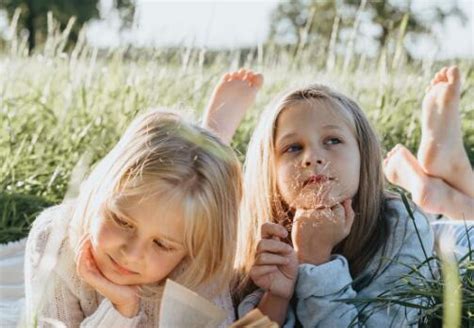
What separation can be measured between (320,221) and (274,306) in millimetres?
248

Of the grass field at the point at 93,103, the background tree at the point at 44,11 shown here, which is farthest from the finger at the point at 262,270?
the background tree at the point at 44,11

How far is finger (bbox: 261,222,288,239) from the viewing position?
2.51m

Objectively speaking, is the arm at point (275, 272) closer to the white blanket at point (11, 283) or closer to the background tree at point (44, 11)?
the white blanket at point (11, 283)

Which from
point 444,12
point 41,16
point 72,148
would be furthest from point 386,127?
point 444,12

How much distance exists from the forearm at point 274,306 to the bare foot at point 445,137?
1488 mm

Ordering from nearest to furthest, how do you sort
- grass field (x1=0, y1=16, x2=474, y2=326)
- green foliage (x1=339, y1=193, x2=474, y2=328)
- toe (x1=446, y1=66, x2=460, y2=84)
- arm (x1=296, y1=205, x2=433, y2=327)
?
green foliage (x1=339, y1=193, x2=474, y2=328) < arm (x1=296, y1=205, x2=433, y2=327) < toe (x1=446, y1=66, x2=460, y2=84) < grass field (x1=0, y1=16, x2=474, y2=326)

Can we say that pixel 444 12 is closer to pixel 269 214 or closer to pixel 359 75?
pixel 359 75

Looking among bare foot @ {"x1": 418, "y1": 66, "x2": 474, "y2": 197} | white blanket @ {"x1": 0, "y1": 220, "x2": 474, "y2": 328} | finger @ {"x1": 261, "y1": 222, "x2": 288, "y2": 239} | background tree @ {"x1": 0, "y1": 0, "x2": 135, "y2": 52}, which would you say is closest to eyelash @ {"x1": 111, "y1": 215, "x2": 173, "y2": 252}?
finger @ {"x1": 261, "y1": 222, "x2": 288, "y2": 239}

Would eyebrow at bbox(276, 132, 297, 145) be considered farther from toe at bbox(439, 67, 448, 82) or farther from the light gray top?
toe at bbox(439, 67, 448, 82)

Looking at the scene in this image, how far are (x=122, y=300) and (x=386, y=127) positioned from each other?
328 centimetres

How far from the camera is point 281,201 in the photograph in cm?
281

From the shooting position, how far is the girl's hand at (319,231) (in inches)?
100

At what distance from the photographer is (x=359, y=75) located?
6273 millimetres

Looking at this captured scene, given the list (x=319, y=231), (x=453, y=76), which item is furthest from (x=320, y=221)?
(x=453, y=76)
